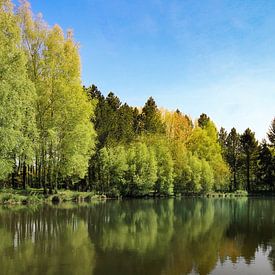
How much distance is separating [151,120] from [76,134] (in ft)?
96.1

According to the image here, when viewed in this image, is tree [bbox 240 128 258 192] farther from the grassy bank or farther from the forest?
the grassy bank

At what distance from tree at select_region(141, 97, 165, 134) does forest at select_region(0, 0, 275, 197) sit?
0.54 feet

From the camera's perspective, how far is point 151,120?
66.6 m

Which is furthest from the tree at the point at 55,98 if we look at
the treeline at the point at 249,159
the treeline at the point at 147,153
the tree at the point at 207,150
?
the treeline at the point at 249,159

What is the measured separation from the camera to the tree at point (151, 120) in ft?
217

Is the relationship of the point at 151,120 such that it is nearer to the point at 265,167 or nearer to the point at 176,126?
the point at 176,126

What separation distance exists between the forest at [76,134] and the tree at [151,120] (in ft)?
0.54

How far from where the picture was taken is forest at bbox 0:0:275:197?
95.8ft

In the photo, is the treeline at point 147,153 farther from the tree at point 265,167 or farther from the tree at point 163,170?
the tree at point 265,167

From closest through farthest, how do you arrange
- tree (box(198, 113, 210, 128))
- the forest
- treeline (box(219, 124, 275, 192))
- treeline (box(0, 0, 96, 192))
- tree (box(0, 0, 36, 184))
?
tree (box(0, 0, 36, 184))
the forest
treeline (box(0, 0, 96, 192))
tree (box(198, 113, 210, 128))
treeline (box(219, 124, 275, 192))

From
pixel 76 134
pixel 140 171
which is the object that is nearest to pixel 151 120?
pixel 140 171

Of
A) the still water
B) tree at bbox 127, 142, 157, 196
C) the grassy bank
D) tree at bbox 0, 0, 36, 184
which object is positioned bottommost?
the still water

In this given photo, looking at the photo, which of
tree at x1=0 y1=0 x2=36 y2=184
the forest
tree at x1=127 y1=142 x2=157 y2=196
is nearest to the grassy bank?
the forest

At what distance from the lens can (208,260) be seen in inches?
470
